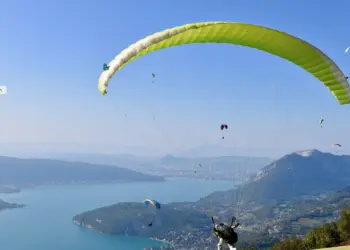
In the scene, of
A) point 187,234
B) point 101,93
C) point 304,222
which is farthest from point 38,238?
point 101,93

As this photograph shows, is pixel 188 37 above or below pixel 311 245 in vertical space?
above

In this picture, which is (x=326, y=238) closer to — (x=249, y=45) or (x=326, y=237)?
(x=326, y=237)

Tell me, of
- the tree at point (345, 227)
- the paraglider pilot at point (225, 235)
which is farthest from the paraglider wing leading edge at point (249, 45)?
the tree at point (345, 227)

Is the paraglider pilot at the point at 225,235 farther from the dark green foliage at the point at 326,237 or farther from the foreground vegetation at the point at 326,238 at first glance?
the dark green foliage at the point at 326,237

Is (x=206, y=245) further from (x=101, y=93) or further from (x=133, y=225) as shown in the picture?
(x=101, y=93)

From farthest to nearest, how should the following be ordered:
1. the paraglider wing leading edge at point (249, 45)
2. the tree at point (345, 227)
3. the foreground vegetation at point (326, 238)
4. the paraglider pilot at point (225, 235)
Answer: the foreground vegetation at point (326, 238) → the tree at point (345, 227) → the paraglider pilot at point (225, 235) → the paraglider wing leading edge at point (249, 45)

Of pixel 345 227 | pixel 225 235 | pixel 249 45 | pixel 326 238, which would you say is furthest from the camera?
pixel 326 238

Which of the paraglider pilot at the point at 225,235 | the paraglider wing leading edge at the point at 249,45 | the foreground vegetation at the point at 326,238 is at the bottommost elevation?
the foreground vegetation at the point at 326,238

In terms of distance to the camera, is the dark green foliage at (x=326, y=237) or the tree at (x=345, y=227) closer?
the tree at (x=345, y=227)

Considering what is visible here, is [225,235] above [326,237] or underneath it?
above

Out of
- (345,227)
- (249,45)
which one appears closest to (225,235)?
(249,45)

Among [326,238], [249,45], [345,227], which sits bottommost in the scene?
[326,238]
